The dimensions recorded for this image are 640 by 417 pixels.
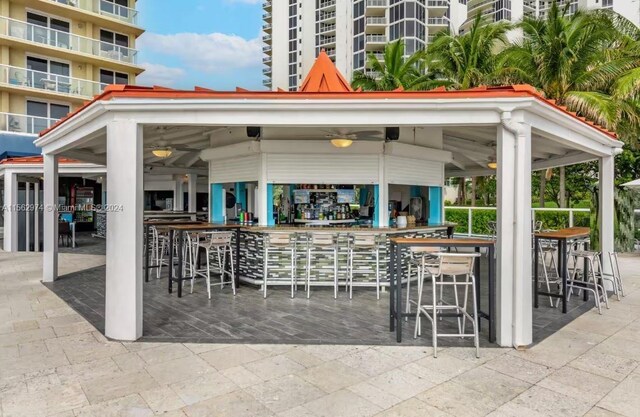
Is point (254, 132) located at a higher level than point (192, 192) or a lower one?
higher

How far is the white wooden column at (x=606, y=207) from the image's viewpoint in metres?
6.85

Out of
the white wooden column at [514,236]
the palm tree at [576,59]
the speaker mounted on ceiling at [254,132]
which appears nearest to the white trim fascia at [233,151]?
the speaker mounted on ceiling at [254,132]

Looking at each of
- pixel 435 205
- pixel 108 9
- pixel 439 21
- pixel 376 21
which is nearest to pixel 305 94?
pixel 435 205

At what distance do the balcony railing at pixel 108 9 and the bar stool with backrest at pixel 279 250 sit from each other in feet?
68.0

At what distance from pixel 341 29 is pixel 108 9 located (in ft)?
82.6

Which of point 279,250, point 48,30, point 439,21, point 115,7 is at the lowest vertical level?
point 279,250

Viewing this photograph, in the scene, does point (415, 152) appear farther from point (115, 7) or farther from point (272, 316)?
point (115, 7)

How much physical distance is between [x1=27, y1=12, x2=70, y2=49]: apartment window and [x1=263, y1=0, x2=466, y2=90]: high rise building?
2366 centimetres

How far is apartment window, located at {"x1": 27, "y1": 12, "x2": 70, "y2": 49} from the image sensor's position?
18875mm

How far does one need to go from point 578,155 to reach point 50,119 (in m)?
21.3

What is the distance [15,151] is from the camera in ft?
55.9

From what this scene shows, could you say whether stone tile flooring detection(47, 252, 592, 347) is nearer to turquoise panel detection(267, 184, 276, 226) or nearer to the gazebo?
the gazebo

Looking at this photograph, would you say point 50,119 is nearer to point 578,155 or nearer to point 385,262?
point 385,262

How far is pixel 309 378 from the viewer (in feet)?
11.2
